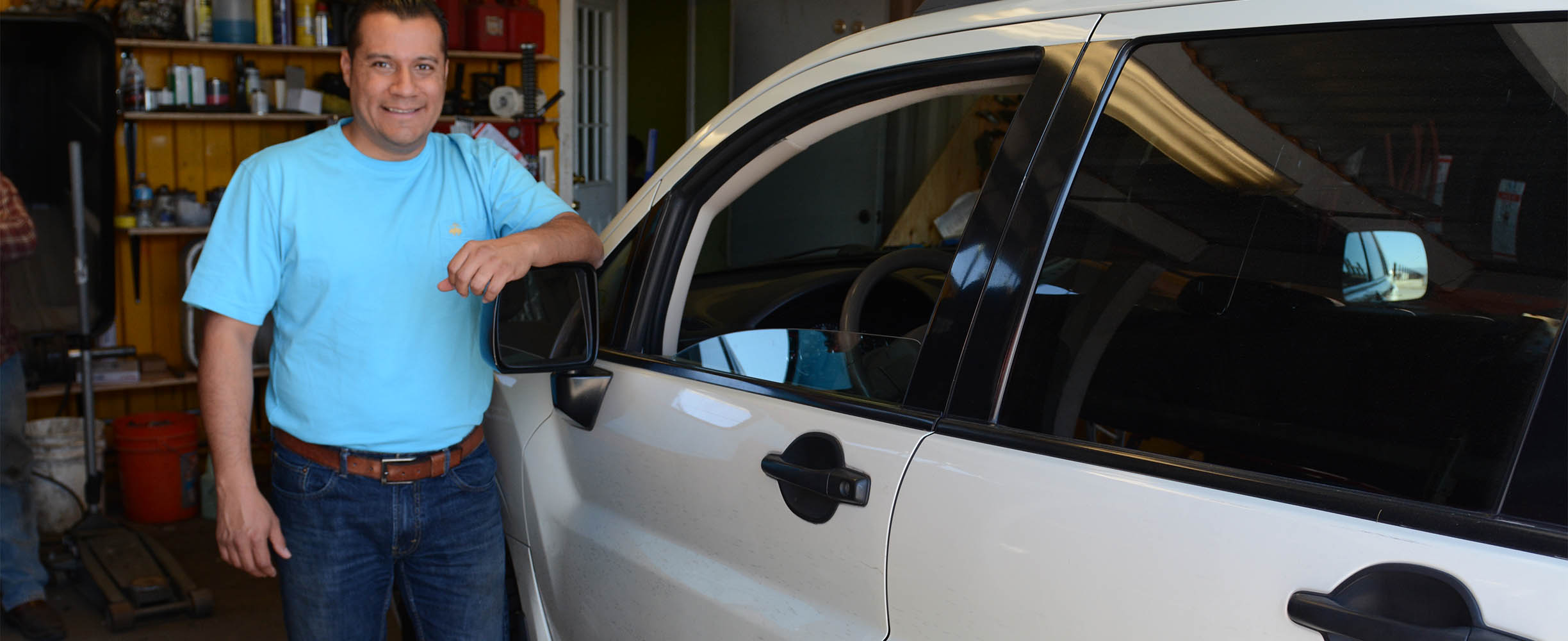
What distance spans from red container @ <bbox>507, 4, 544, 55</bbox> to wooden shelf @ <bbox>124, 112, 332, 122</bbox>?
97 centimetres

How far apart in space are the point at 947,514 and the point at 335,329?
1022 millimetres

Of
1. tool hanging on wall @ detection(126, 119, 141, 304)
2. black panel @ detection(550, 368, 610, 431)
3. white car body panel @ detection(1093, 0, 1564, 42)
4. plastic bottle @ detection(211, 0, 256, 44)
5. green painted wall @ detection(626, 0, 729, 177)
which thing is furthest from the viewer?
green painted wall @ detection(626, 0, 729, 177)

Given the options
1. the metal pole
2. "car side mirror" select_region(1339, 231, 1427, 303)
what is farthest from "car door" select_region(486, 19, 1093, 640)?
the metal pole

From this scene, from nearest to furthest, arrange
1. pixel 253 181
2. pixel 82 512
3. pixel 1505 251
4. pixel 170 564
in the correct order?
pixel 1505 251 → pixel 253 181 → pixel 170 564 → pixel 82 512

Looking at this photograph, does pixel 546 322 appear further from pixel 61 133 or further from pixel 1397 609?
pixel 61 133

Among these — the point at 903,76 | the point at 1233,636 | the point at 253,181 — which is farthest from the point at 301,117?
the point at 1233,636

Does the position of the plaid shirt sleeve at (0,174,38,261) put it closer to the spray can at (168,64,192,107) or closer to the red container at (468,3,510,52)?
the spray can at (168,64,192,107)

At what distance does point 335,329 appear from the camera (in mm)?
1755

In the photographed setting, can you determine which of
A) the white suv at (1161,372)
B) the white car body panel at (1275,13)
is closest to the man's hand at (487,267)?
the white suv at (1161,372)

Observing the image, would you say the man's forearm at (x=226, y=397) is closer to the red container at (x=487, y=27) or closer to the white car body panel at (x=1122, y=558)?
the white car body panel at (x=1122, y=558)

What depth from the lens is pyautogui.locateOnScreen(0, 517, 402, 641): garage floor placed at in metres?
3.62

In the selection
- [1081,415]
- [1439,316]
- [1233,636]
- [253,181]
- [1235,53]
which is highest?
[1235,53]

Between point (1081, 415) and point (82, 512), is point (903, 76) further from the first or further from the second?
point (82, 512)

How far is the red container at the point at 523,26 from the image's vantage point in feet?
18.7
